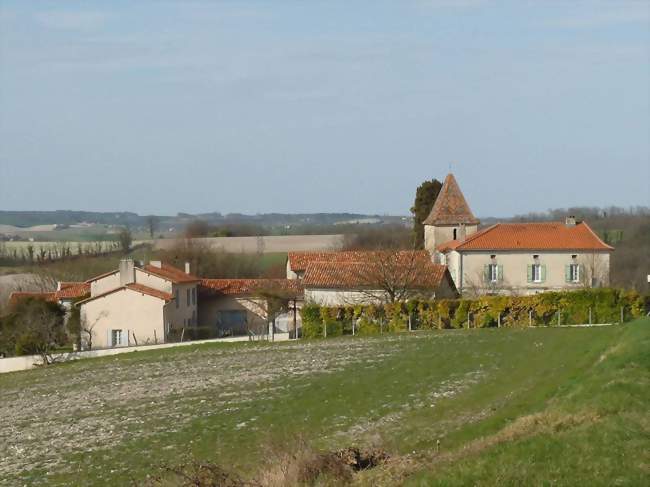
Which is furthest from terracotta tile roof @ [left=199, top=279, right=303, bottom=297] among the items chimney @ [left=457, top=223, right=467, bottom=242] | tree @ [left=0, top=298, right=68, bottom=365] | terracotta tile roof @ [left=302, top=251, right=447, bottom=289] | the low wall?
chimney @ [left=457, top=223, right=467, bottom=242]

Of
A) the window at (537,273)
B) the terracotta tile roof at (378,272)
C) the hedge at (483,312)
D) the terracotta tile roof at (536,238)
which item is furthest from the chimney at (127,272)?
the window at (537,273)

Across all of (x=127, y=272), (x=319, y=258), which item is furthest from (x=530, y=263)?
(x=127, y=272)

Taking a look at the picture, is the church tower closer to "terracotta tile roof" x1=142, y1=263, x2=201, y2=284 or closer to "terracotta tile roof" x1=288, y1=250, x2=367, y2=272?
"terracotta tile roof" x1=288, y1=250, x2=367, y2=272

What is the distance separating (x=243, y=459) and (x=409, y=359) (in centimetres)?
1682

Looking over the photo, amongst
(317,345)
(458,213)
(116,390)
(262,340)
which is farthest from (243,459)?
(458,213)

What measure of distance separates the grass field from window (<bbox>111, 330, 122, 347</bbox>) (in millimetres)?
15537

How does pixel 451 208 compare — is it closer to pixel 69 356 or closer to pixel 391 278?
pixel 391 278

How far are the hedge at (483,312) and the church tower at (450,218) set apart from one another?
2154 centimetres

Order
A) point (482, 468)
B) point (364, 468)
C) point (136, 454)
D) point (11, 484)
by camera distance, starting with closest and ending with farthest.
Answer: point (482, 468) → point (364, 468) → point (11, 484) → point (136, 454)

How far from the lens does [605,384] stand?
18.2m

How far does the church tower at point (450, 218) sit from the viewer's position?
7275cm

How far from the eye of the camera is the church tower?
7275cm

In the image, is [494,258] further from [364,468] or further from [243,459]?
[364,468]

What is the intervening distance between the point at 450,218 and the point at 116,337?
25773 mm
